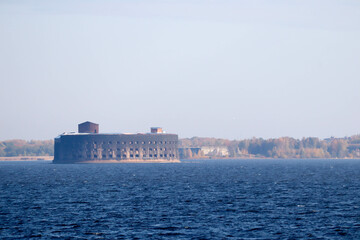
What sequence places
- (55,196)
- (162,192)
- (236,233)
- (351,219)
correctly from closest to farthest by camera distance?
(236,233) → (351,219) → (55,196) → (162,192)

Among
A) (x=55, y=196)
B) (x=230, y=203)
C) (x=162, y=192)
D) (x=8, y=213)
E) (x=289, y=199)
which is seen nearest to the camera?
(x=8, y=213)

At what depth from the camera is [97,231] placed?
145ft

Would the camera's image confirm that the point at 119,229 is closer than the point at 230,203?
Result: Yes

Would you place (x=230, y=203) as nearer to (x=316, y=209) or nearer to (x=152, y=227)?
(x=316, y=209)

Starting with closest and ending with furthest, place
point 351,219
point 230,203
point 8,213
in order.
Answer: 1. point 351,219
2. point 8,213
3. point 230,203

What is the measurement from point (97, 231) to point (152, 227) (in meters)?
4.39

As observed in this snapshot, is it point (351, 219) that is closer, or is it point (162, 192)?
point (351, 219)

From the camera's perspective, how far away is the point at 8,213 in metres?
54.5

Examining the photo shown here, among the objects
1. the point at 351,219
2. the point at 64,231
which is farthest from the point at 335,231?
the point at 64,231

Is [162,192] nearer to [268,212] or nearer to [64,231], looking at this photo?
[268,212]

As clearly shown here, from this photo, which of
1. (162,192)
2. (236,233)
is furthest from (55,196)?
(236,233)

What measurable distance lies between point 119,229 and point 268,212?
15984 millimetres

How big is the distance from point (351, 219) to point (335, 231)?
6508 millimetres

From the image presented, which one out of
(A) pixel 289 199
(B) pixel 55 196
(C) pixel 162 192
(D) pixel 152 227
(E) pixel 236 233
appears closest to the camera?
(E) pixel 236 233
